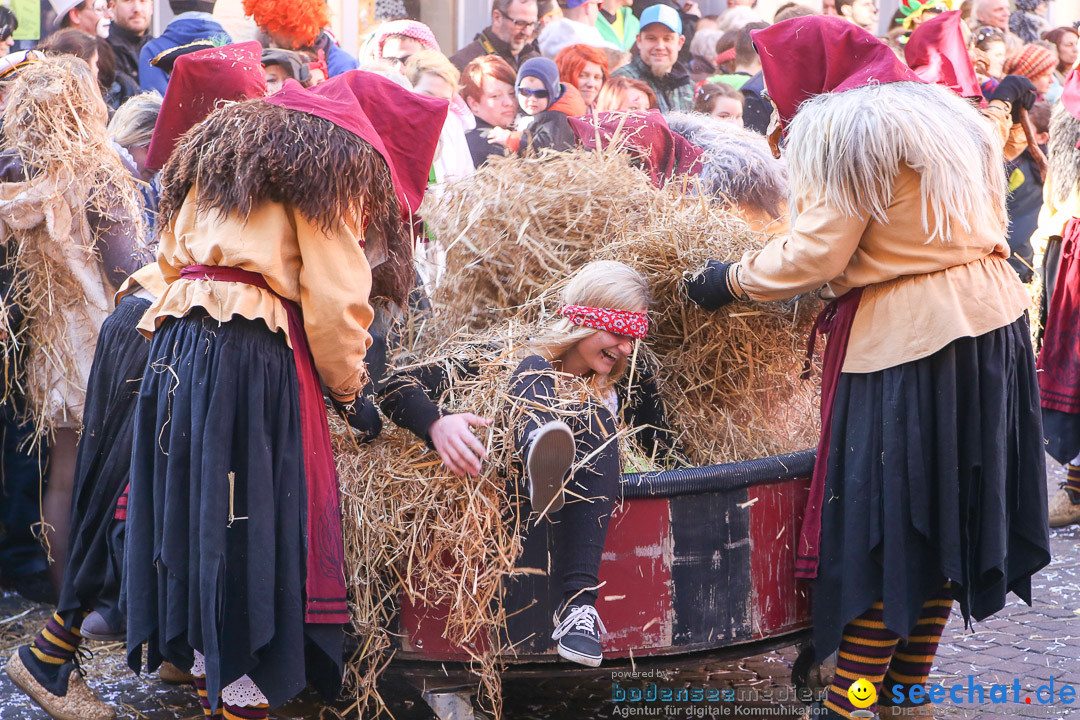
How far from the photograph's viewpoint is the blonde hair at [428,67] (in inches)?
208

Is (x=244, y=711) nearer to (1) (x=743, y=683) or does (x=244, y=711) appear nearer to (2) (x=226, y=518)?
(2) (x=226, y=518)

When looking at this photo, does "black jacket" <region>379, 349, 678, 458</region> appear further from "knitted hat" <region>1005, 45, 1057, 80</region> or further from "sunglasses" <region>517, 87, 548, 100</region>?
"knitted hat" <region>1005, 45, 1057, 80</region>

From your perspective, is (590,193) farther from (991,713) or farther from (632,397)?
(991,713)

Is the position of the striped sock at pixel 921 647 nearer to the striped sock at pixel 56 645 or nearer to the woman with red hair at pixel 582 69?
the striped sock at pixel 56 645

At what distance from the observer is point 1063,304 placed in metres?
4.71

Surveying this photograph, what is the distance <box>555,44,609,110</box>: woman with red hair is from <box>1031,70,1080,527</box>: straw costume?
2.69 m

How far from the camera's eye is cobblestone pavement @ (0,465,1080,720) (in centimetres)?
313

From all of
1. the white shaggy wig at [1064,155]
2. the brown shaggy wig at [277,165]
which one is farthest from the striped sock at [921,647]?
the white shaggy wig at [1064,155]

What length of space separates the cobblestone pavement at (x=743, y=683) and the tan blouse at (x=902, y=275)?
1.08 meters

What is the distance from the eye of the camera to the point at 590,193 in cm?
350

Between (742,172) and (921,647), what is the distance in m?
1.96

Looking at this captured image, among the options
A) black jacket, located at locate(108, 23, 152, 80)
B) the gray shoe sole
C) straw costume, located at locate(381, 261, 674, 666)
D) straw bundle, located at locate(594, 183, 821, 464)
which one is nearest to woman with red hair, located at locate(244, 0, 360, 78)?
black jacket, located at locate(108, 23, 152, 80)

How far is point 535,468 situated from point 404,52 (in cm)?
406

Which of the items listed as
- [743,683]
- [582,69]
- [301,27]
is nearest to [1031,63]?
[582,69]
